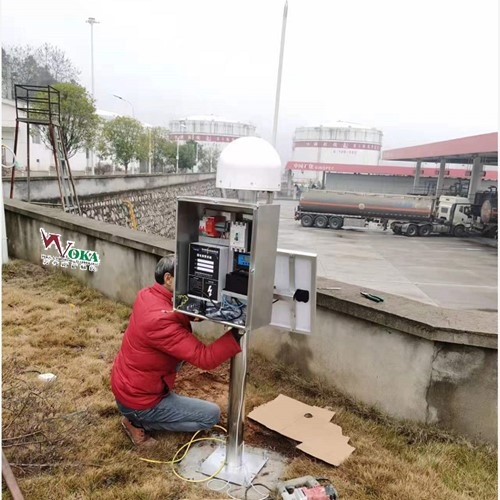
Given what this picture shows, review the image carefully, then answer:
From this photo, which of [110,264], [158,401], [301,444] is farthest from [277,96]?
[110,264]

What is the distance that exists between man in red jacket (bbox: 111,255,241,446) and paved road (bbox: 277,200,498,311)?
721 cm

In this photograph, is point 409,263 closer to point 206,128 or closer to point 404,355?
point 404,355

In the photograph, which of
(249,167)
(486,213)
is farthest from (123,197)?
(486,213)

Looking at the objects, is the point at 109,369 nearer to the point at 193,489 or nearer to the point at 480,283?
the point at 193,489

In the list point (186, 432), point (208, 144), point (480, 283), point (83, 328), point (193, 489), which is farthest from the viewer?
point (208, 144)

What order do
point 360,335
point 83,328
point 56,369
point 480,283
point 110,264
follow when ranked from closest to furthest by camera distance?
1. point 360,335
2. point 56,369
3. point 83,328
4. point 110,264
5. point 480,283

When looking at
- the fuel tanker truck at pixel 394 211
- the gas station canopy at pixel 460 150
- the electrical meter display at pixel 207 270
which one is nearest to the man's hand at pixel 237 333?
the electrical meter display at pixel 207 270

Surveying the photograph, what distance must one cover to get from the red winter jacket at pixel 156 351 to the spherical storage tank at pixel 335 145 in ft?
196

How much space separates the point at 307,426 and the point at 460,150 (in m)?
22.0

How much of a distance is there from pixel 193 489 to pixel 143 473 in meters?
→ 0.30

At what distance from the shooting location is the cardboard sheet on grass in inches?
103

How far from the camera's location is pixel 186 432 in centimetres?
280

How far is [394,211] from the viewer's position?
76.6ft

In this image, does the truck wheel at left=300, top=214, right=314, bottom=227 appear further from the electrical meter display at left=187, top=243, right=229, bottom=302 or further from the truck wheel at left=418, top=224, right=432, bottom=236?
the electrical meter display at left=187, top=243, right=229, bottom=302
